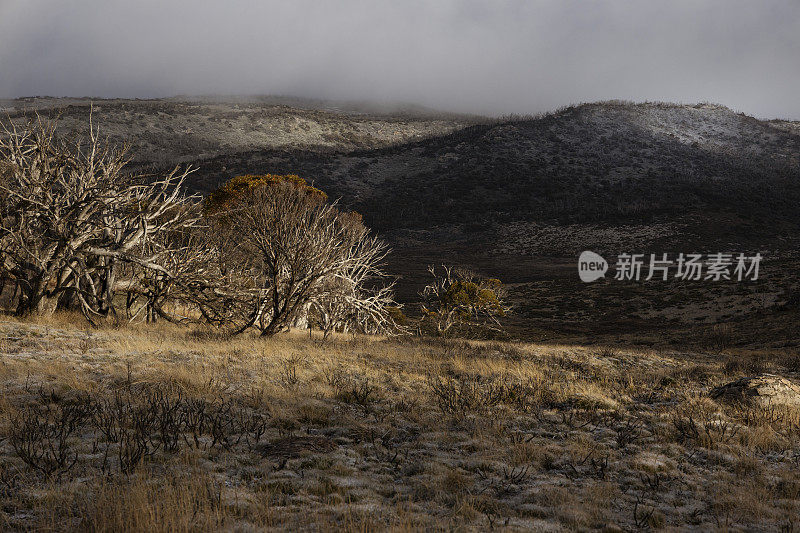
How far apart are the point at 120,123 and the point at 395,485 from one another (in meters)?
129

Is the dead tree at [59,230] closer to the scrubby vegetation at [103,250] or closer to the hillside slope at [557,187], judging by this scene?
the scrubby vegetation at [103,250]

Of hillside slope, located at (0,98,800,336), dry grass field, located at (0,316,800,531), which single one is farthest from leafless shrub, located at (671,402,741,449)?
hillside slope, located at (0,98,800,336)

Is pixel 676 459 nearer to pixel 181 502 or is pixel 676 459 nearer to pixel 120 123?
pixel 181 502

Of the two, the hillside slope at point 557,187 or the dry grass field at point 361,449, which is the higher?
the hillside slope at point 557,187

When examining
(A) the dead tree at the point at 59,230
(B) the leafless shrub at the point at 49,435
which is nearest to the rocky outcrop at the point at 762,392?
(B) the leafless shrub at the point at 49,435

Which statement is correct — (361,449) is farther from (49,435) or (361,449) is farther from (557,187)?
(557,187)

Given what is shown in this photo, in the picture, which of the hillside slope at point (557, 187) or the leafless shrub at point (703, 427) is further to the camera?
the hillside slope at point (557, 187)

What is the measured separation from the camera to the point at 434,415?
8.09 meters

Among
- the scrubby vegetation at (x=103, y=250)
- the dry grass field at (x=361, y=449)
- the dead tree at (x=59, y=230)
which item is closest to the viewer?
the dry grass field at (x=361, y=449)

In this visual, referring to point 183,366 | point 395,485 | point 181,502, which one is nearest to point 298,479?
point 395,485

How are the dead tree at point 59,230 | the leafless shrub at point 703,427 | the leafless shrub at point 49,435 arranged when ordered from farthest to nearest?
1. the dead tree at point 59,230
2. the leafless shrub at point 703,427
3. the leafless shrub at point 49,435

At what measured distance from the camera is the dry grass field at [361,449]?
4438 millimetres

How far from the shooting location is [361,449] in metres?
6.44

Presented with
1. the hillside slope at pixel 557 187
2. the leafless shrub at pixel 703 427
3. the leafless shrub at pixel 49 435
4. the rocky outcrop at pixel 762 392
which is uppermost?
the hillside slope at pixel 557 187
